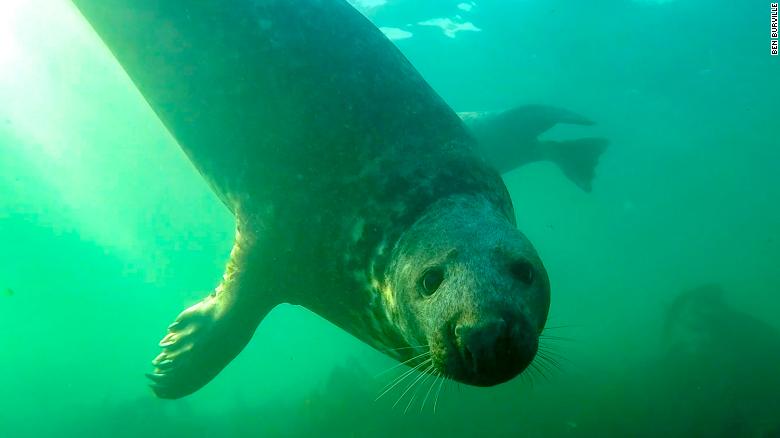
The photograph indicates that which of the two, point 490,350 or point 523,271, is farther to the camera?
point 523,271

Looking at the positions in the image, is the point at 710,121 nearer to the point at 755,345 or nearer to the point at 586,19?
the point at 586,19

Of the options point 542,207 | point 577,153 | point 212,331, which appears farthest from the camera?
point 542,207

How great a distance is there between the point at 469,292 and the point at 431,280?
0.40 meters

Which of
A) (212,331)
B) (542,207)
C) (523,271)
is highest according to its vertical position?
(523,271)

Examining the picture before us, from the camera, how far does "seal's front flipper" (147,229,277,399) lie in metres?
4.52

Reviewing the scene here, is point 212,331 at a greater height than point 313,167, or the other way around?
point 313,167

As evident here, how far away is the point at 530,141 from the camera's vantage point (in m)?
8.65

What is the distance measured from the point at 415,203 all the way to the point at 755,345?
15.3 meters

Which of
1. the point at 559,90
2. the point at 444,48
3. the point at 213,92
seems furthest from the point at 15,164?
the point at 213,92

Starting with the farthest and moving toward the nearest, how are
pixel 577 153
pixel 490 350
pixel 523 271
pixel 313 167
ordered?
1. pixel 577 153
2. pixel 313 167
3. pixel 523 271
4. pixel 490 350

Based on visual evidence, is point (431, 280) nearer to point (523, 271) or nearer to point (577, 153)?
point (523, 271)

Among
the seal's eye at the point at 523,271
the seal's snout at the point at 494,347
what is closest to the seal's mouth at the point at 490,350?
the seal's snout at the point at 494,347

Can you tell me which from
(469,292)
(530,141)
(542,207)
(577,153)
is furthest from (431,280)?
(542,207)

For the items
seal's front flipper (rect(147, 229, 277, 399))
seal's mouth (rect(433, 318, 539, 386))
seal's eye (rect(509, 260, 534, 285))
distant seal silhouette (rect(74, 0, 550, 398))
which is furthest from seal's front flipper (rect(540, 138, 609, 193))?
seal's mouth (rect(433, 318, 539, 386))
